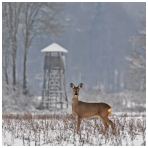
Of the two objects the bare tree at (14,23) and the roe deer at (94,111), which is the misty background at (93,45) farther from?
the roe deer at (94,111)

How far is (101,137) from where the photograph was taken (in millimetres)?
10312

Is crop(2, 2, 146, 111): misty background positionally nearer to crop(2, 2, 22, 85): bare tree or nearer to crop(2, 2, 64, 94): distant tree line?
crop(2, 2, 64, 94): distant tree line

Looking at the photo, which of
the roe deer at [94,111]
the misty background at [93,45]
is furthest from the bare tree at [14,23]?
the misty background at [93,45]

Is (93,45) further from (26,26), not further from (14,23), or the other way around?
(14,23)

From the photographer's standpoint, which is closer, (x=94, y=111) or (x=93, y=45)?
(x=94, y=111)

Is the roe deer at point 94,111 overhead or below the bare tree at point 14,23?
below

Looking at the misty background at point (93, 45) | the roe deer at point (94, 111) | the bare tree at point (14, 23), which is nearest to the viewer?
the roe deer at point (94, 111)

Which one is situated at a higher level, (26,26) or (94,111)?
(26,26)

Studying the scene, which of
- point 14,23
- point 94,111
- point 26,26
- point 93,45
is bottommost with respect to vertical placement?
point 94,111

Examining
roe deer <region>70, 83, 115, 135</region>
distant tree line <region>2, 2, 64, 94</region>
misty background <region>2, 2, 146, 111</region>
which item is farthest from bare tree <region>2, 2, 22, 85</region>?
misty background <region>2, 2, 146, 111</region>

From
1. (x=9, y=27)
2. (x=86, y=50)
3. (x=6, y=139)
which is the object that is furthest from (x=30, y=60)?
(x=6, y=139)

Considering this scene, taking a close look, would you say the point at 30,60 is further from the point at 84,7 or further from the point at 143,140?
the point at 143,140

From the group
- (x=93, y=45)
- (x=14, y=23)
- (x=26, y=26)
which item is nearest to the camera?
(x=14, y=23)

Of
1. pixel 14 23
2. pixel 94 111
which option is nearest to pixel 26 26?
pixel 14 23
